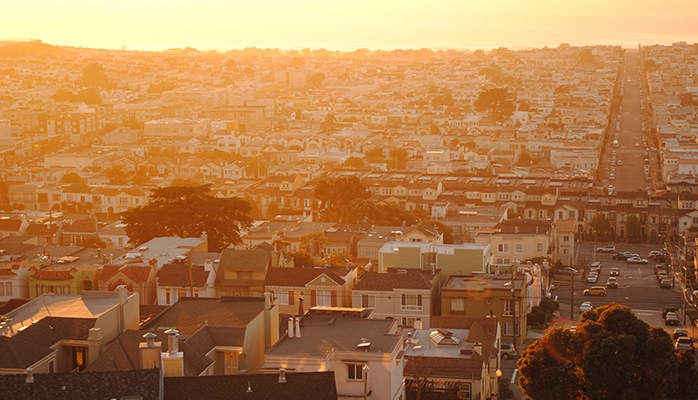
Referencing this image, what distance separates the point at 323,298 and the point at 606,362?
7.66 metres

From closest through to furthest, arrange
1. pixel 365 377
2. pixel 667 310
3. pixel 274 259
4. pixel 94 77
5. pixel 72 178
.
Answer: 1. pixel 365 377
2. pixel 274 259
3. pixel 667 310
4. pixel 72 178
5. pixel 94 77

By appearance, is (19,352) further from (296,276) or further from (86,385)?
(296,276)

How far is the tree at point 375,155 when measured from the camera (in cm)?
5569

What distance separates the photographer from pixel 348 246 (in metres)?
30.0

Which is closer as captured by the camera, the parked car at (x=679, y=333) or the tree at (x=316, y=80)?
the parked car at (x=679, y=333)

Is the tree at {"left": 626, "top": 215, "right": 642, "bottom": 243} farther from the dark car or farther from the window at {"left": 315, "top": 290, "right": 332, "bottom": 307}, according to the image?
the window at {"left": 315, "top": 290, "right": 332, "bottom": 307}

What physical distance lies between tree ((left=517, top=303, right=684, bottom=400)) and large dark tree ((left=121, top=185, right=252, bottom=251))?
13.1m

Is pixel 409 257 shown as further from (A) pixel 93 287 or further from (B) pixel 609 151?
(B) pixel 609 151

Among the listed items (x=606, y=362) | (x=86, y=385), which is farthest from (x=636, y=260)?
(x=86, y=385)

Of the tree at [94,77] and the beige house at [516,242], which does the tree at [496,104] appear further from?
the beige house at [516,242]

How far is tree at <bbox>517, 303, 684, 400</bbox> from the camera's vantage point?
13242mm

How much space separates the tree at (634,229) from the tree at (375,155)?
17687mm

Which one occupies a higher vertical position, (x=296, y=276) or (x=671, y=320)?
(x=296, y=276)

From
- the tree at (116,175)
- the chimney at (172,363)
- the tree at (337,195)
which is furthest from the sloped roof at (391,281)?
the tree at (116,175)
